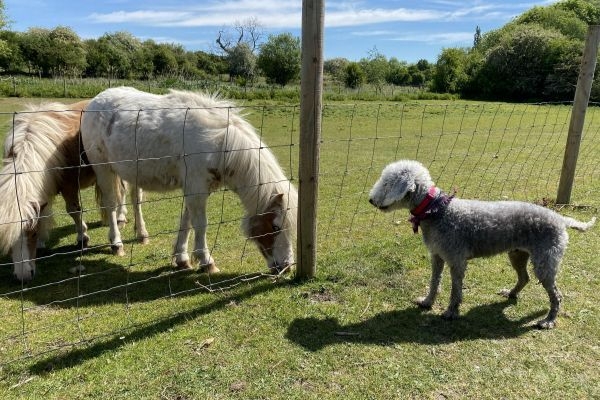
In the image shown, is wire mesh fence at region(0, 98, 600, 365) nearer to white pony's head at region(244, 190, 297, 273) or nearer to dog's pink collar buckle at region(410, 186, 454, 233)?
white pony's head at region(244, 190, 297, 273)

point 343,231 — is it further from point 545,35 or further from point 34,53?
point 34,53

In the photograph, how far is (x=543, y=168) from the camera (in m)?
10.7

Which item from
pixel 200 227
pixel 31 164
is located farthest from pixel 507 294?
pixel 31 164

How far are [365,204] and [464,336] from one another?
4.38m

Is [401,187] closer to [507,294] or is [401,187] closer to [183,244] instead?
[507,294]

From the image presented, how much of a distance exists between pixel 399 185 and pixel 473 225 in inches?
29.8

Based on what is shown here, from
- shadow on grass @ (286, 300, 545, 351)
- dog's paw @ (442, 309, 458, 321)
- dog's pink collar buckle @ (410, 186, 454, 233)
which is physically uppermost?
dog's pink collar buckle @ (410, 186, 454, 233)

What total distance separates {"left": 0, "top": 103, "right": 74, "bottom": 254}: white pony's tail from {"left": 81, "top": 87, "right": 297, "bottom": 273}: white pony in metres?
0.75

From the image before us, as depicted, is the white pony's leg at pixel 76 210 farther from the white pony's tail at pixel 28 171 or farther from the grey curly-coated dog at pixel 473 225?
the grey curly-coated dog at pixel 473 225

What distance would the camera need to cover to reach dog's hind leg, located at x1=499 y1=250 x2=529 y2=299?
13.8 feet

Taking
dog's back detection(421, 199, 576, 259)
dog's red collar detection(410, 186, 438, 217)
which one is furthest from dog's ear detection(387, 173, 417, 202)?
dog's back detection(421, 199, 576, 259)

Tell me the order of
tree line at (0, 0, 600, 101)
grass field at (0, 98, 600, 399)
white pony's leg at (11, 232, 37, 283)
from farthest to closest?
tree line at (0, 0, 600, 101), white pony's leg at (11, 232, 37, 283), grass field at (0, 98, 600, 399)

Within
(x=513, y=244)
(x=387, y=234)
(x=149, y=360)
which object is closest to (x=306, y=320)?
(x=149, y=360)

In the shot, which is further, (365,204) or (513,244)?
(365,204)
